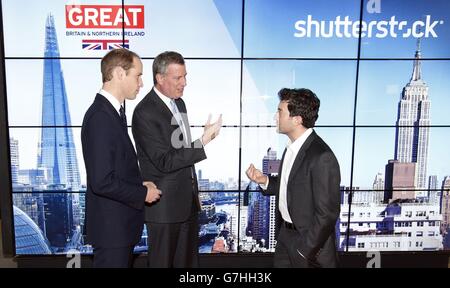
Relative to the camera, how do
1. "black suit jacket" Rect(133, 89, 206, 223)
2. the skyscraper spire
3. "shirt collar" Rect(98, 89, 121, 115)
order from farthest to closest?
the skyscraper spire < "black suit jacket" Rect(133, 89, 206, 223) < "shirt collar" Rect(98, 89, 121, 115)

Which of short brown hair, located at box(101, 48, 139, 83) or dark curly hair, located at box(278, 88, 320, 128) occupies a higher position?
short brown hair, located at box(101, 48, 139, 83)

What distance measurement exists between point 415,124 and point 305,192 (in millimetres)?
2196

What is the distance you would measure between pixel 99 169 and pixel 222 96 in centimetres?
186

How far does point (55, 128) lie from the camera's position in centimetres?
367

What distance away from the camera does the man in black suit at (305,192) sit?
6.96 feet

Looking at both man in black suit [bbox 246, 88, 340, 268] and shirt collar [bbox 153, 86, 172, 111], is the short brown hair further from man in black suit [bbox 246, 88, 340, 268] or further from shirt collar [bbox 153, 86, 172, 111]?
man in black suit [bbox 246, 88, 340, 268]

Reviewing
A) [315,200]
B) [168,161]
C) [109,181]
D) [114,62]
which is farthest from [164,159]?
[315,200]

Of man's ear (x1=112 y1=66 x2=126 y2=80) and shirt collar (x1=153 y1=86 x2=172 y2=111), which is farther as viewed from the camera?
shirt collar (x1=153 y1=86 x2=172 y2=111)

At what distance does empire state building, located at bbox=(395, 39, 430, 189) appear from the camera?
12.5 ft

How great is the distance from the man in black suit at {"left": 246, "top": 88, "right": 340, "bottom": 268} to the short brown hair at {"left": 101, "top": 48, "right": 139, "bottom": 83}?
2.94 feet

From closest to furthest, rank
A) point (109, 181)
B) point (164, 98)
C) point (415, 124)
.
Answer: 1. point (109, 181)
2. point (164, 98)
3. point (415, 124)

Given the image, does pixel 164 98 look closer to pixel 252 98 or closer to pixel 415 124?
pixel 252 98

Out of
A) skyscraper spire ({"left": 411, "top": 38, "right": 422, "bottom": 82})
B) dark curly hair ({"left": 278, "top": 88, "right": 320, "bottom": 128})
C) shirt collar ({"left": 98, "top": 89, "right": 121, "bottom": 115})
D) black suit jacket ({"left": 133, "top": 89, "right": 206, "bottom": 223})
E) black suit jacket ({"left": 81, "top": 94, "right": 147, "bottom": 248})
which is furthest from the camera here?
skyscraper spire ({"left": 411, "top": 38, "right": 422, "bottom": 82})

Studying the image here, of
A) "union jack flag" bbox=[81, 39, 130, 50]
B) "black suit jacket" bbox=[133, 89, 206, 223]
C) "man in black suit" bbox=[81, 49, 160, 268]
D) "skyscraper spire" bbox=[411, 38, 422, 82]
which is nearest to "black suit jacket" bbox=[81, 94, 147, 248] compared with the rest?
"man in black suit" bbox=[81, 49, 160, 268]
